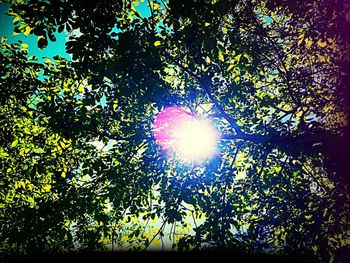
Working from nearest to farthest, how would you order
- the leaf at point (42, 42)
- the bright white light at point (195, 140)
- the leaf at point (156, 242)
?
the leaf at point (42, 42) → the leaf at point (156, 242) → the bright white light at point (195, 140)

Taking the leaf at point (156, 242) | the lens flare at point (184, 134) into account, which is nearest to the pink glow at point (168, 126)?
the lens flare at point (184, 134)

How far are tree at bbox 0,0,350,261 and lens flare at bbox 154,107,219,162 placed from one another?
0.36 m

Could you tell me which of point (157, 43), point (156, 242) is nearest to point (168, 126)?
point (157, 43)

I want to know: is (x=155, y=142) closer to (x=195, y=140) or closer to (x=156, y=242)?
(x=195, y=140)

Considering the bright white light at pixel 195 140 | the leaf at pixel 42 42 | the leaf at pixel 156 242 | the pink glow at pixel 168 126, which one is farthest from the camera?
the pink glow at pixel 168 126

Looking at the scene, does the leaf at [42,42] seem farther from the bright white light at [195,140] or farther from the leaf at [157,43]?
the bright white light at [195,140]

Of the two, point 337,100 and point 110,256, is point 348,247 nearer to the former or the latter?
point 337,100

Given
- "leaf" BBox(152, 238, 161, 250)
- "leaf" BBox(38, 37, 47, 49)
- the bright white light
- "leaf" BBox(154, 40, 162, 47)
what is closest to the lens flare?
the bright white light

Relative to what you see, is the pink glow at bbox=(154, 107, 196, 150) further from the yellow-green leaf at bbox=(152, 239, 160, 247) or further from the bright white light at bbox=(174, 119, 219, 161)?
the yellow-green leaf at bbox=(152, 239, 160, 247)

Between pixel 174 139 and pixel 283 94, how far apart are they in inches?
179

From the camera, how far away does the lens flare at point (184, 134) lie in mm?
6449

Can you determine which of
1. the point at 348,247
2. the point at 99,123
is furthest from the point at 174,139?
the point at 348,247

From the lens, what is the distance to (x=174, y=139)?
268 inches

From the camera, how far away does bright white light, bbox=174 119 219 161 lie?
20.8 feet
